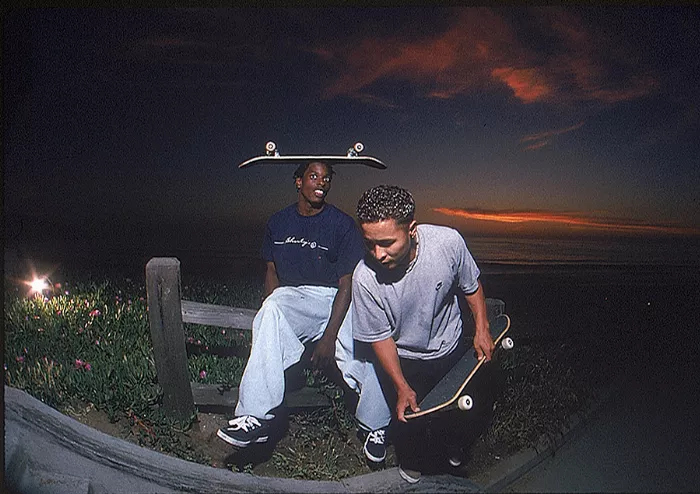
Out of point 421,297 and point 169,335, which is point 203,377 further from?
point 421,297

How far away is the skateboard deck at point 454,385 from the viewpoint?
2713mm

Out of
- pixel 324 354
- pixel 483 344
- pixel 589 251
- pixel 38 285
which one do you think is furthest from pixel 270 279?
pixel 589 251

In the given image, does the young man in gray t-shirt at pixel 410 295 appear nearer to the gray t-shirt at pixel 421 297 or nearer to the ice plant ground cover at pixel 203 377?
the gray t-shirt at pixel 421 297

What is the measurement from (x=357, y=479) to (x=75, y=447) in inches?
40.6

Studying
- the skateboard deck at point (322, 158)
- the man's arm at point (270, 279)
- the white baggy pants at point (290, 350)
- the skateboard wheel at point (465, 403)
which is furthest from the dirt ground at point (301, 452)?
the skateboard deck at point (322, 158)

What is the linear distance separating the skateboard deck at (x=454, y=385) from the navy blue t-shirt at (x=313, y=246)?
1.64 ft

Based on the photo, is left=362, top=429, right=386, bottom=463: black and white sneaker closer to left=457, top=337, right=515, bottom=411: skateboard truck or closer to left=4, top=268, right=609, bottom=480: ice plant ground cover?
left=4, top=268, right=609, bottom=480: ice plant ground cover

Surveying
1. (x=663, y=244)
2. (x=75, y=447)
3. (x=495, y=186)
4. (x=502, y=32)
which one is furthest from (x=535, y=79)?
(x=75, y=447)

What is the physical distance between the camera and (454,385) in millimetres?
2742

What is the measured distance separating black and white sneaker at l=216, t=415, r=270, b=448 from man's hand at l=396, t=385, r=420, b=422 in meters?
0.48

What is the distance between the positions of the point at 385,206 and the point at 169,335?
2.90 ft

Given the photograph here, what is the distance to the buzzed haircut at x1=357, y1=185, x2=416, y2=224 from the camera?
2703 mm

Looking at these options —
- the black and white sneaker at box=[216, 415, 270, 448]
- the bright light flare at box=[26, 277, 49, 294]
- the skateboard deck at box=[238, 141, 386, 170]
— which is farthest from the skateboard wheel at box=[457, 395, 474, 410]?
the bright light flare at box=[26, 277, 49, 294]

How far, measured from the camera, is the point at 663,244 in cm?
300
